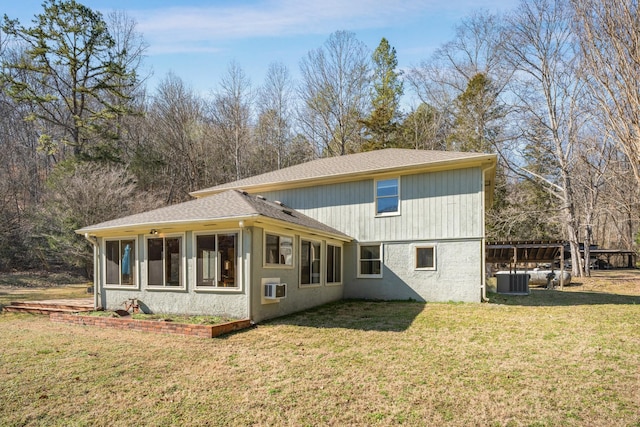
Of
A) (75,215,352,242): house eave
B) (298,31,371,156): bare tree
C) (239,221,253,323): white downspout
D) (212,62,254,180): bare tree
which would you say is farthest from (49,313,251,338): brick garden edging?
(298,31,371,156): bare tree

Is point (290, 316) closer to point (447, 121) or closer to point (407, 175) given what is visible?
point (407, 175)

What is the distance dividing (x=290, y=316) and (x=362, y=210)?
4.91m

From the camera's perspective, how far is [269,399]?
433 centimetres

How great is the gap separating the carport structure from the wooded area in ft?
9.21

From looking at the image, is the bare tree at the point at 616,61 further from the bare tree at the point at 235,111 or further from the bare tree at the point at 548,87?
the bare tree at the point at 235,111

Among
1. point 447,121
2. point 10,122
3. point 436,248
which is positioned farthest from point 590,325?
point 10,122

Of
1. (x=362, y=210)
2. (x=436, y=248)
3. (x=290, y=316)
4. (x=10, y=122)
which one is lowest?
(x=290, y=316)

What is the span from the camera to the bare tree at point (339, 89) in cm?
2730

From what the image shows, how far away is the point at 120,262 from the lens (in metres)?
10.0

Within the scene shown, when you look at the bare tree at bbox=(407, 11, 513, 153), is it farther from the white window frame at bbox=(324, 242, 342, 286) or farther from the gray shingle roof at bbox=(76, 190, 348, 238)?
the gray shingle roof at bbox=(76, 190, 348, 238)

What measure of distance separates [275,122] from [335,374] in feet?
78.9

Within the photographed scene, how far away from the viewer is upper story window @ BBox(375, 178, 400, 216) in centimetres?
1257

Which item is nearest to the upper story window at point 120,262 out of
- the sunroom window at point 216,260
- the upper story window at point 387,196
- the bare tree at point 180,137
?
the sunroom window at point 216,260

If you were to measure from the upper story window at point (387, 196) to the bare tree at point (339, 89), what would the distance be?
14.7 m
